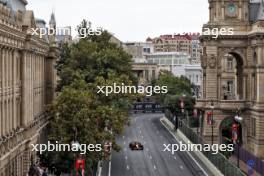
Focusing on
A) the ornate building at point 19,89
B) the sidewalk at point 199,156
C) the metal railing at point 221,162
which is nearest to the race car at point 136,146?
the metal railing at point 221,162

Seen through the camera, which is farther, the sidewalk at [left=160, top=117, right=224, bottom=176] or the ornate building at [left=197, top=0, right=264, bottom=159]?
the ornate building at [left=197, top=0, right=264, bottom=159]

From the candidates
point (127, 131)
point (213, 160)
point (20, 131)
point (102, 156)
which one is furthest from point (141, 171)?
point (127, 131)

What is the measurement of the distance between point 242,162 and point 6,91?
28.8 m

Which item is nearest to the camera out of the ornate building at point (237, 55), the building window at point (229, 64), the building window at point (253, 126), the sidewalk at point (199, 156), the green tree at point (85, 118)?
the green tree at point (85, 118)

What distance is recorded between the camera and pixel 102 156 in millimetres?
51781

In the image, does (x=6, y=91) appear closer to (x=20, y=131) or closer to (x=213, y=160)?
(x=20, y=131)

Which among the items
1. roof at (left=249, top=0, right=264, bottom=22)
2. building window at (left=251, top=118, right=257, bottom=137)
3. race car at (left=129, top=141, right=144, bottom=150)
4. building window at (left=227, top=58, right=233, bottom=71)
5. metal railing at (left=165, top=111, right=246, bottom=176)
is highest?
roof at (left=249, top=0, right=264, bottom=22)

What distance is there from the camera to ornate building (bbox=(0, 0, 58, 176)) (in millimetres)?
44938

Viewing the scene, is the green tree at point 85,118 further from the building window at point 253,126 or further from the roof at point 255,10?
the roof at point 255,10

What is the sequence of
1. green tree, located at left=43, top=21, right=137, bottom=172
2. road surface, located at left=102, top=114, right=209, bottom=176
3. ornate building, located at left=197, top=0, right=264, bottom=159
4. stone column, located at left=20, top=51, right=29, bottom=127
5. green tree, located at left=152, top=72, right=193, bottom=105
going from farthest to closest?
green tree, located at left=152, top=72, right=193, bottom=105 → ornate building, located at left=197, top=0, right=264, bottom=159 → road surface, located at left=102, top=114, right=209, bottom=176 → stone column, located at left=20, top=51, right=29, bottom=127 → green tree, located at left=43, top=21, right=137, bottom=172

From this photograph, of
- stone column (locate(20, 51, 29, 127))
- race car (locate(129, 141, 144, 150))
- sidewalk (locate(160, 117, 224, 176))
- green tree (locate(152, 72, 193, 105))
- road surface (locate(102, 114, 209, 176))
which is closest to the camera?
stone column (locate(20, 51, 29, 127))

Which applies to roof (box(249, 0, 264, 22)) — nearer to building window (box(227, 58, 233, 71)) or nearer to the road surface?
the road surface

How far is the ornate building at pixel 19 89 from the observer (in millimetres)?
44938

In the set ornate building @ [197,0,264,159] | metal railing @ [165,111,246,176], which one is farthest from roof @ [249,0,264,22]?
metal railing @ [165,111,246,176]
